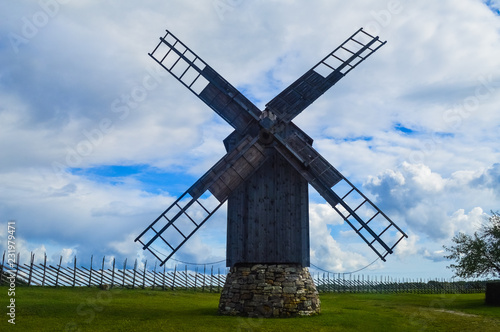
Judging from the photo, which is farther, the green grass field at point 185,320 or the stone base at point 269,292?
the stone base at point 269,292

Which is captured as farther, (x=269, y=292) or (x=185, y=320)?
(x=269, y=292)

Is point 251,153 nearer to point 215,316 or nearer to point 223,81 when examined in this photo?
point 223,81

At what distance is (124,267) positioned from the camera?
3656 cm

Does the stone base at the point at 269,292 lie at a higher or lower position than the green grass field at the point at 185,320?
higher

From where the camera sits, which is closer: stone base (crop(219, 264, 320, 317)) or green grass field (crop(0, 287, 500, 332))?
green grass field (crop(0, 287, 500, 332))

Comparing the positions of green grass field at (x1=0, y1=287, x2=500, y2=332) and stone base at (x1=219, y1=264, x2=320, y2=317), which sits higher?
stone base at (x1=219, y1=264, x2=320, y2=317)

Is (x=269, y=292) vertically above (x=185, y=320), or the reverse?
(x=269, y=292)

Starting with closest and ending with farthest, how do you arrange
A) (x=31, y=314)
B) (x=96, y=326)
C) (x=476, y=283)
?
1. (x=96, y=326)
2. (x=31, y=314)
3. (x=476, y=283)

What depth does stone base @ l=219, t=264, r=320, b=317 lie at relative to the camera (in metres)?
18.6

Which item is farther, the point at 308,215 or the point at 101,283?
the point at 101,283

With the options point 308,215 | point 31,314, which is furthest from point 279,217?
point 31,314

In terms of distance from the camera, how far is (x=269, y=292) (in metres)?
18.7

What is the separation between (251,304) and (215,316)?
1.68m

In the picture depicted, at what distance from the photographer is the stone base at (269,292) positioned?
18.6 metres
